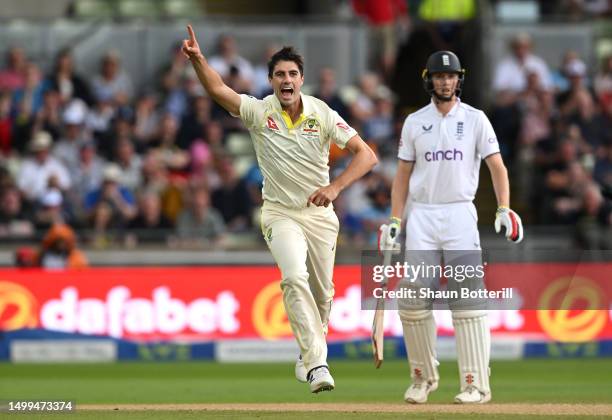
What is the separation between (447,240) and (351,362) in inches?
241

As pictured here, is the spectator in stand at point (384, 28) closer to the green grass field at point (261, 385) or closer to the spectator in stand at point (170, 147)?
the spectator in stand at point (170, 147)

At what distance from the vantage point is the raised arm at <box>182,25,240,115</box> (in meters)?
9.87

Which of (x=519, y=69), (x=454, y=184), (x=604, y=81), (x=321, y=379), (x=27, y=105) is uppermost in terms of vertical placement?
(x=519, y=69)

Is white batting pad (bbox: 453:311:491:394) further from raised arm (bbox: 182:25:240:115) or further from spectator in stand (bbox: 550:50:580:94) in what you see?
spectator in stand (bbox: 550:50:580:94)

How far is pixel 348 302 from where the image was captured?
16391mm

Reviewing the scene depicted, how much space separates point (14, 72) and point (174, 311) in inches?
209

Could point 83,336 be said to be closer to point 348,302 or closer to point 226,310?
point 226,310

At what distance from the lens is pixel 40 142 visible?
1866 centimetres

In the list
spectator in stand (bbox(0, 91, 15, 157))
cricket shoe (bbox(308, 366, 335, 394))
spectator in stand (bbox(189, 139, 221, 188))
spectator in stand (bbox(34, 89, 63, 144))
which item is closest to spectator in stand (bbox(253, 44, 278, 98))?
spectator in stand (bbox(189, 139, 221, 188))

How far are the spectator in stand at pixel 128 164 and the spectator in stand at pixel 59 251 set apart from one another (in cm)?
203

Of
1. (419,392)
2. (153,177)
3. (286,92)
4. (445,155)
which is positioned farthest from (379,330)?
(153,177)

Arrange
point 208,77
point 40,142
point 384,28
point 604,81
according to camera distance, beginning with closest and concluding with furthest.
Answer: point 208,77
point 40,142
point 604,81
point 384,28

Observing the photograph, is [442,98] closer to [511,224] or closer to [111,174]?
[511,224]

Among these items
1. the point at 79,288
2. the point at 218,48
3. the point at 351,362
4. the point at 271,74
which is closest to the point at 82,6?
the point at 218,48
